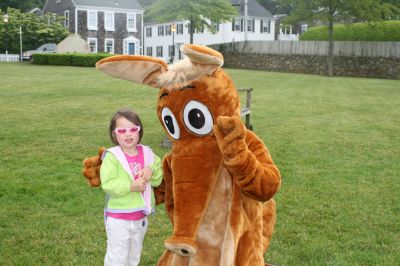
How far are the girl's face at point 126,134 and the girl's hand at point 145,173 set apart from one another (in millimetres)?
168

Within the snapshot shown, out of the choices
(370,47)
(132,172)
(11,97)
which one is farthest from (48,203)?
(370,47)

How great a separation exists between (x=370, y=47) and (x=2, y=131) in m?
29.7

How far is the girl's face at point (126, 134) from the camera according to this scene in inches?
127

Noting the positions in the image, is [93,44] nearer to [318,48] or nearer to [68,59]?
[68,59]

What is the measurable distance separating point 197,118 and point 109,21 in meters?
54.5

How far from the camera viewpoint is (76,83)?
22484 millimetres

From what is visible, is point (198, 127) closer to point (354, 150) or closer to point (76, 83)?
point (354, 150)

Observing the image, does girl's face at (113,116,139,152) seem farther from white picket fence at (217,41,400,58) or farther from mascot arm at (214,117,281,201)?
white picket fence at (217,41,400,58)

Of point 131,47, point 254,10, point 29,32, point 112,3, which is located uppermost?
point 112,3

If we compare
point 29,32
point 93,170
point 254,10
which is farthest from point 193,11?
point 93,170

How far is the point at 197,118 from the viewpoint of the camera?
9.82 ft

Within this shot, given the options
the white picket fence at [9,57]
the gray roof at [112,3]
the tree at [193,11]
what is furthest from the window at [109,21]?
the tree at [193,11]

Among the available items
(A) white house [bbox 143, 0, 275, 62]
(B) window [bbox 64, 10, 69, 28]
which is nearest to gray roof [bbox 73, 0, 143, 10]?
(B) window [bbox 64, 10, 69, 28]

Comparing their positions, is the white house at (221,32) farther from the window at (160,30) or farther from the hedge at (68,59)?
the hedge at (68,59)
